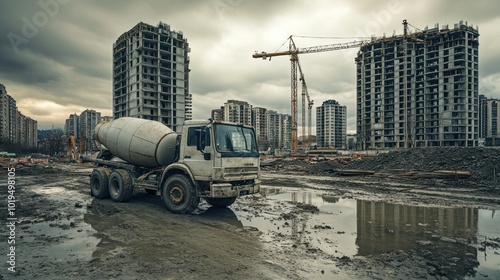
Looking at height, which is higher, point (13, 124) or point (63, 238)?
point (13, 124)

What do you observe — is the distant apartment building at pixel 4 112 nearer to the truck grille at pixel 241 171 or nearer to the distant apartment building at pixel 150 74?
the distant apartment building at pixel 150 74

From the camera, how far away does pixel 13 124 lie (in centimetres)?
13088

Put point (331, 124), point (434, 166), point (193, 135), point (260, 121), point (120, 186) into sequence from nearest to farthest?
1. point (193, 135)
2. point (120, 186)
3. point (434, 166)
4. point (260, 121)
5. point (331, 124)

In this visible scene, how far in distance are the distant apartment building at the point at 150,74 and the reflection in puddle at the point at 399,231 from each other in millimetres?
58537

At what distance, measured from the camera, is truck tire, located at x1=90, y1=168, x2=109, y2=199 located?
1182 cm

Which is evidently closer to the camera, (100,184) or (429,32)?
(100,184)

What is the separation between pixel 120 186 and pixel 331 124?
166 metres

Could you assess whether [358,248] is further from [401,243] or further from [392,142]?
[392,142]

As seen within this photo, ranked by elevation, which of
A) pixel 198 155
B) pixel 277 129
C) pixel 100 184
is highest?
pixel 277 129

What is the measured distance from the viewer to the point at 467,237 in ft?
24.0

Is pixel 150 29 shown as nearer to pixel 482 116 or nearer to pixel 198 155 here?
pixel 198 155

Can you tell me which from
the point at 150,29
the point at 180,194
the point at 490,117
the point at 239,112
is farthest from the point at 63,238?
the point at 490,117

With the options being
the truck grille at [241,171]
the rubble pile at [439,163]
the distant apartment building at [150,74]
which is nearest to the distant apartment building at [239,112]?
the distant apartment building at [150,74]

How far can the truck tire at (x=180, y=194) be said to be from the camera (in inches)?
358
